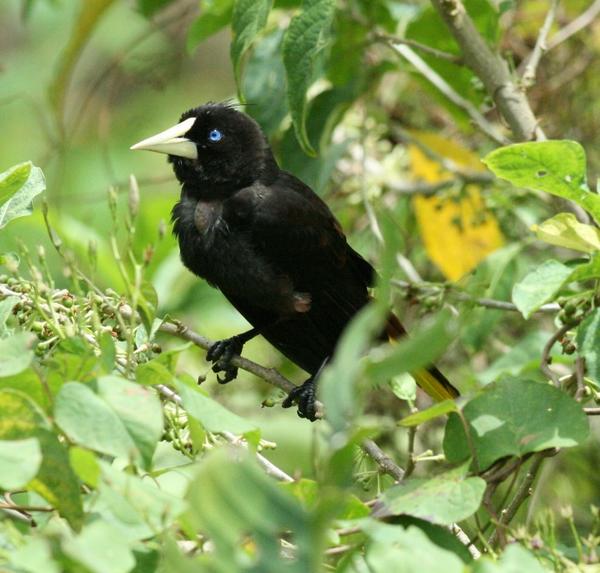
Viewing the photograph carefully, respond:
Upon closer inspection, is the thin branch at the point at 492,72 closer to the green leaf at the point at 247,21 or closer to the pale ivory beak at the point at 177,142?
the green leaf at the point at 247,21

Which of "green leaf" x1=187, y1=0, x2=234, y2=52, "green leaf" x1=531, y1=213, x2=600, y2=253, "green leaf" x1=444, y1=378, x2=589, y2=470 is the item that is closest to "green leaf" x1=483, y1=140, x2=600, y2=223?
"green leaf" x1=531, y1=213, x2=600, y2=253

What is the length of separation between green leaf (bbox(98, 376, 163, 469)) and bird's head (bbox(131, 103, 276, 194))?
→ 1.81 meters

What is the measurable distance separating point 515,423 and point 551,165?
0.52m

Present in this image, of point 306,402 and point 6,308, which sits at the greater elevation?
point 6,308

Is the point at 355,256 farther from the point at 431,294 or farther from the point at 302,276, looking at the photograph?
the point at 431,294

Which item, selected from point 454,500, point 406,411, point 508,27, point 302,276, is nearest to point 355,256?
point 302,276

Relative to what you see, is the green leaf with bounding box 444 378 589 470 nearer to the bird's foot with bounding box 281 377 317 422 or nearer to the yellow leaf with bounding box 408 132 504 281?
the bird's foot with bounding box 281 377 317 422

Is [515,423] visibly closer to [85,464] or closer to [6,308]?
[85,464]

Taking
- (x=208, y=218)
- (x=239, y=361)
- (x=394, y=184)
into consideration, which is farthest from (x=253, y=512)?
(x=394, y=184)

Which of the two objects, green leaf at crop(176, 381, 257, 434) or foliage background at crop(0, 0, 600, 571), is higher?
green leaf at crop(176, 381, 257, 434)

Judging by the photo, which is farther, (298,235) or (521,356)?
(298,235)

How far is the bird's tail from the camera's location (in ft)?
9.13

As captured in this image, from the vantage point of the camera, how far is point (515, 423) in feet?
5.09

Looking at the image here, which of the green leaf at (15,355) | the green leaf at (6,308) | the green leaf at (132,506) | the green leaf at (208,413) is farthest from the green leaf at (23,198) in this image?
the green leaf at (132,506)
